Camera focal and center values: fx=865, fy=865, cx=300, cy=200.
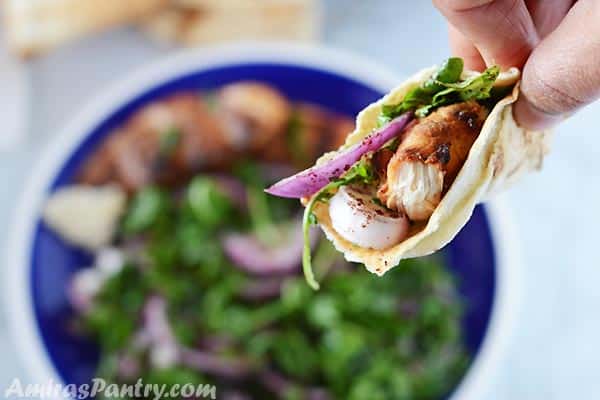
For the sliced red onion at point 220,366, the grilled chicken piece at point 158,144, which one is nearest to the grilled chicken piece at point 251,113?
the grilled chicken piece at point 158,144

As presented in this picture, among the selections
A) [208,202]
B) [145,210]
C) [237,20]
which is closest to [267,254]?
[208,202]

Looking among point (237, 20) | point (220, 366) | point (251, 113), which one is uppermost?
point (237, 20)

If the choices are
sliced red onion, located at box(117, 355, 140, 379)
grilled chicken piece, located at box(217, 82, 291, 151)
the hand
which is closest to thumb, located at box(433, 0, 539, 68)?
the hand

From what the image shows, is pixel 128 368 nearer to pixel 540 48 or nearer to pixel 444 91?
pixel 444 91

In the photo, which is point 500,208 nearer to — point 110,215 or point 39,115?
point 110,215

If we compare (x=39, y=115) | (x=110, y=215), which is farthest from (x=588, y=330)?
(x=39, y=115)
